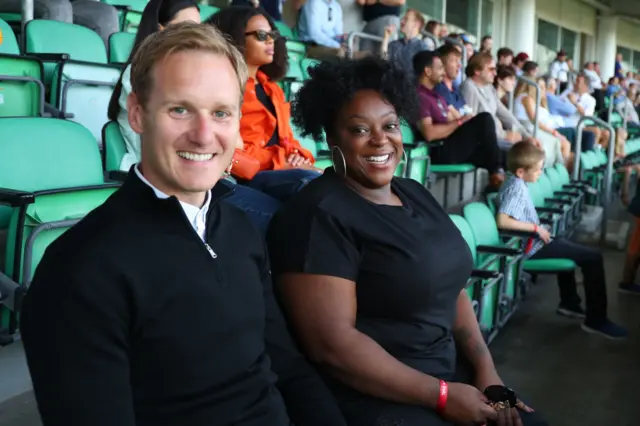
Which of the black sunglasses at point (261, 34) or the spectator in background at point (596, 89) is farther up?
the spectator in background at point (596, 89)

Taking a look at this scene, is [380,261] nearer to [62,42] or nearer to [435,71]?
[62,42]

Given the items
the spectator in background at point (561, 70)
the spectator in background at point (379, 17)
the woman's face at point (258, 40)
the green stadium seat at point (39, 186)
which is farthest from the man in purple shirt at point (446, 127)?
the spectator in background at point (561, 70)

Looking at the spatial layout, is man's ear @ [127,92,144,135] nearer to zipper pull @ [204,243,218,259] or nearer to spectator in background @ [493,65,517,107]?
zipper pull @ [204,243,218,259]

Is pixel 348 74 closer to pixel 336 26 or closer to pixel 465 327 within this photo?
pixel 465 327

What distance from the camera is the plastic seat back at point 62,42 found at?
3646 mm

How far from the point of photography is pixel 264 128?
7.70 ft

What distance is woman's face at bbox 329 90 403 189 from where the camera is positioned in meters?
1.69

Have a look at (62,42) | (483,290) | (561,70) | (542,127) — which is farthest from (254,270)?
(561,70)

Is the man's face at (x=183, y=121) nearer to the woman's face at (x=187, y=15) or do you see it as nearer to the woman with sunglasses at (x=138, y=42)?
the woman with sunglasses at (x=138, y=42)

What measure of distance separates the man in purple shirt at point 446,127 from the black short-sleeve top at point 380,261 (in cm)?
342

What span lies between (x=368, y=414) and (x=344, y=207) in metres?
0.46

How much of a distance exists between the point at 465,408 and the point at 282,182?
77 centimetres

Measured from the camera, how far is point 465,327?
181 centimetres

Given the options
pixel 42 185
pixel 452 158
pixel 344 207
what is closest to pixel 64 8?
pixel 42 185
